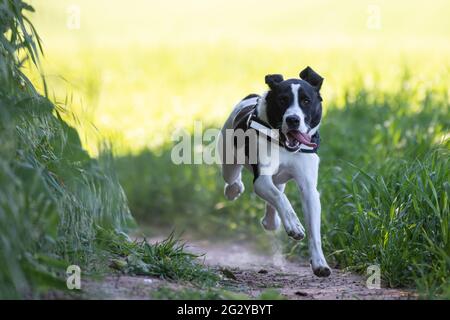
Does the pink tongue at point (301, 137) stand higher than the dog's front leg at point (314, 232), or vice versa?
the pink tongue at point (301, 137)

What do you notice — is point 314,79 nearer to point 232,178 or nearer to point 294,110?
point 294,110

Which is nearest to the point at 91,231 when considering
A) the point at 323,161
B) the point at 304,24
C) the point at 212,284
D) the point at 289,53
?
the point at 212,284

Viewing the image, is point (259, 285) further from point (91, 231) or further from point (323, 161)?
point (323, 161)

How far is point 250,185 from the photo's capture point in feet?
27.0

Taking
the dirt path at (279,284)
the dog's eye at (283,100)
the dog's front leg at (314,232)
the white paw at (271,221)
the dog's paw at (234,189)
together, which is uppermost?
the dog's eye at (283,100)

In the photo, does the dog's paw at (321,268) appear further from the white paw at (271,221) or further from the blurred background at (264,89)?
the white paw at (271,221)

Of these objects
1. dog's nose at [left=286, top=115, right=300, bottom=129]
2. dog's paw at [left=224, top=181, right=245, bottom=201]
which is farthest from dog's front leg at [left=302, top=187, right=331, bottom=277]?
dog's paw at [left=224, top=181, right=245, bottom=201]

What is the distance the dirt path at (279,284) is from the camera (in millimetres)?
4297

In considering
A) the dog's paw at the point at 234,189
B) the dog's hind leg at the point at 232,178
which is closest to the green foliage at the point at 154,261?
the dog's hind leg at the point at 232,178

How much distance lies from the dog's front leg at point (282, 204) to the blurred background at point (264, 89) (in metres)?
0.47

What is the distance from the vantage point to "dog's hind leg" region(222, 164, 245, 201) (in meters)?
6.40

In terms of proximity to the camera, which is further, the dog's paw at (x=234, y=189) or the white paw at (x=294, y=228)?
the dog's paw at (x=234, y=189)

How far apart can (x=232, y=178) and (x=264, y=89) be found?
14.8 feet

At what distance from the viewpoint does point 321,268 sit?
5035 mm
